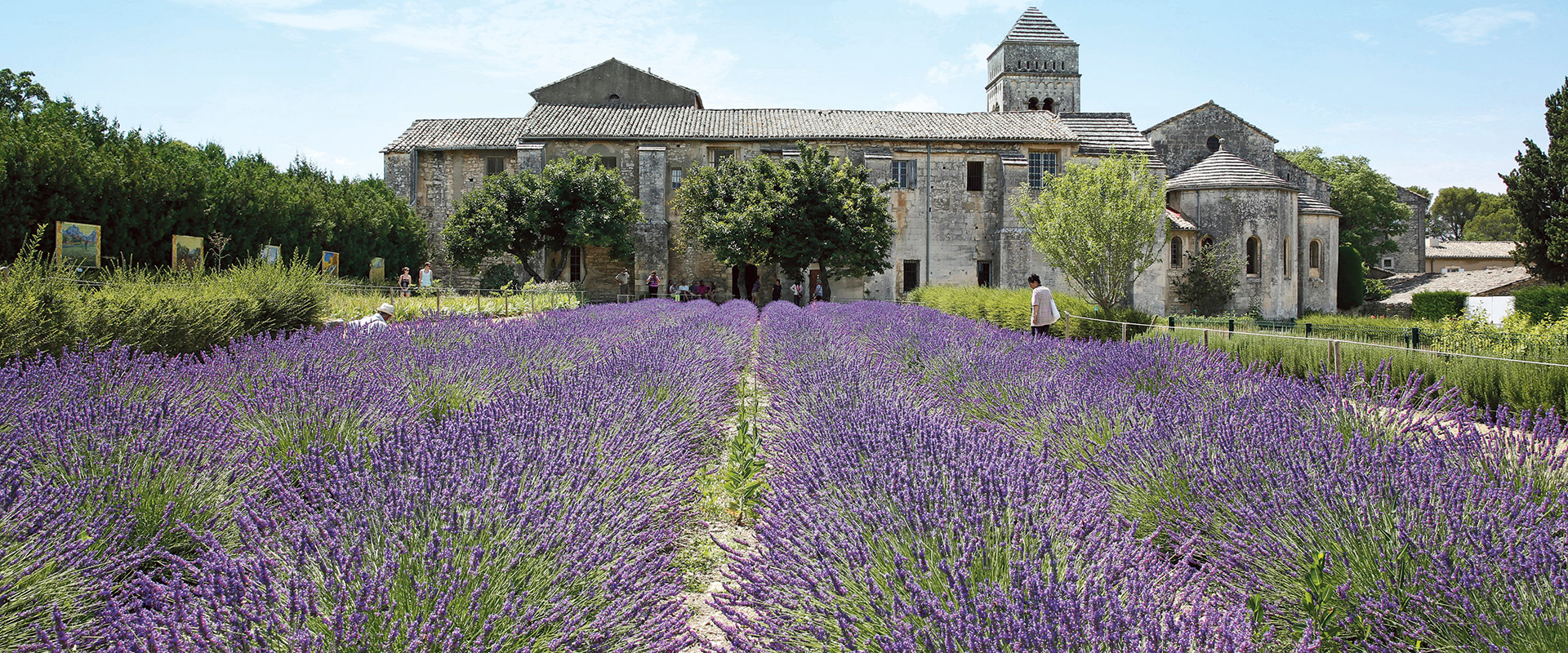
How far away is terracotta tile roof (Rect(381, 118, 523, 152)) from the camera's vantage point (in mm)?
28359

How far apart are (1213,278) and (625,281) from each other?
19.8 metres

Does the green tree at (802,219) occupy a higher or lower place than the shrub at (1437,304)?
higher

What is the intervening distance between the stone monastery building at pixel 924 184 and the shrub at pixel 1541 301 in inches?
328

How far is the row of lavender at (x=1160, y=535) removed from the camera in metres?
1.58

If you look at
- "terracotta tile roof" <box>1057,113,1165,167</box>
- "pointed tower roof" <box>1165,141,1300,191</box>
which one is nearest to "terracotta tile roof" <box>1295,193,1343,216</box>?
"pointed tower roof" <box>1165,141,1300,191</box>

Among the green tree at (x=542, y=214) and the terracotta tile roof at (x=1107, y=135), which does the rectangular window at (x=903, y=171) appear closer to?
the terracotta tile roof at (x=1107, y=135)

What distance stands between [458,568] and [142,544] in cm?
139

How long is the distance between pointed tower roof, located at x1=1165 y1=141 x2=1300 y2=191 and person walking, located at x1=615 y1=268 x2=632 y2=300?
18.7 m

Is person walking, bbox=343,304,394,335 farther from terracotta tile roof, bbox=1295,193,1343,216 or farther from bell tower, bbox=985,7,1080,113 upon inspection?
bell tower, bbox=985,7,1080,113

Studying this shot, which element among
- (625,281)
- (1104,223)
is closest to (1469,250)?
(1104,223)

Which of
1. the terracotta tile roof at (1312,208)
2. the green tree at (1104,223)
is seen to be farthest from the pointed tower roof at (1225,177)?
the green tree at (1104,223)

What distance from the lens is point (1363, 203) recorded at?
36.6 metres

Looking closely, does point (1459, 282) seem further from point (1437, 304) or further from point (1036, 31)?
point (1036, 31)

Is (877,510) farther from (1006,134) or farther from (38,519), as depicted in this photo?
(1006,134)
